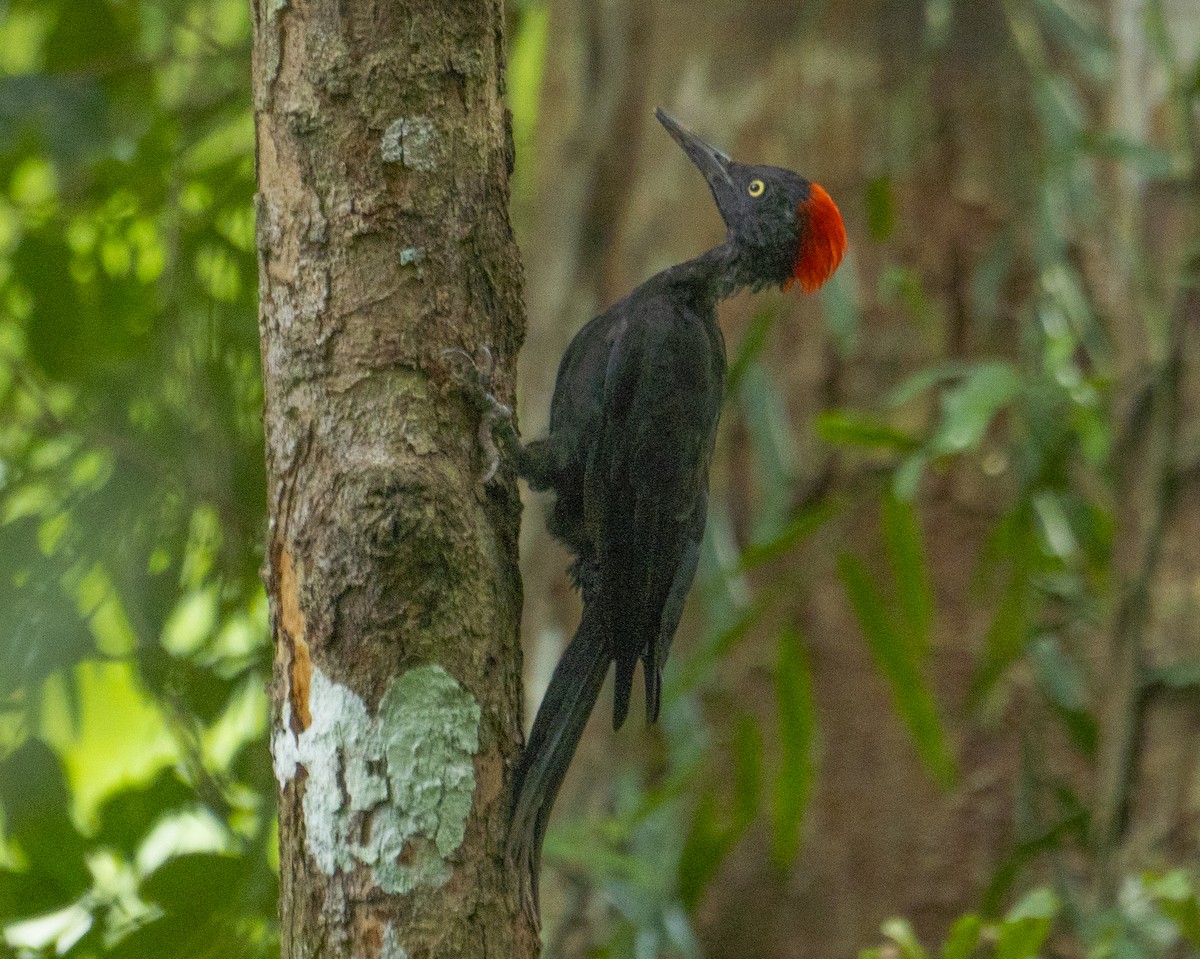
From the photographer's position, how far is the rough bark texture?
173 cm

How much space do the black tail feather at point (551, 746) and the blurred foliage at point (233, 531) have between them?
24.5 inches

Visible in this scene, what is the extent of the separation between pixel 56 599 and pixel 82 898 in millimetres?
625

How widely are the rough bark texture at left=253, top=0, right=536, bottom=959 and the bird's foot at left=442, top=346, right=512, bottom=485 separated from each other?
2cm

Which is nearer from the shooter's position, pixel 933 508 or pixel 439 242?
pixel 439 242

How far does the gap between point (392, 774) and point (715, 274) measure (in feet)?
5.18

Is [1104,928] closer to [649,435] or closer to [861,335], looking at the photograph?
[649,435]

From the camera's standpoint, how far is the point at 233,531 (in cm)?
287

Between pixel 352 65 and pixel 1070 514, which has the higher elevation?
pixel 352 65

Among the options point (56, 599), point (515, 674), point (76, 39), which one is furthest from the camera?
point (76, 39)

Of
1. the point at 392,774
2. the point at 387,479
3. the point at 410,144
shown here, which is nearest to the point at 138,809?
the point at 392,774

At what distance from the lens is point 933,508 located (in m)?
4.06

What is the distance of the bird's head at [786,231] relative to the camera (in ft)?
9.84

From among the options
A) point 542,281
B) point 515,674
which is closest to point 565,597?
point 542,281

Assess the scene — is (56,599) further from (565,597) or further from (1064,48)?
(1064,48)
